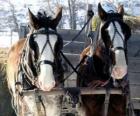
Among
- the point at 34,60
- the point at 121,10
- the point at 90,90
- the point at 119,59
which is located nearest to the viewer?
the point at 119,59

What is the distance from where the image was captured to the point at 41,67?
5.06m

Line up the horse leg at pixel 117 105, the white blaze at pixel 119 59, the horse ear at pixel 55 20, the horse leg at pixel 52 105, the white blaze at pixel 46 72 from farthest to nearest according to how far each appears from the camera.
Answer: the horse leg at pixel 117 105, the horse leg at pixel 52 105, the horse ear at pixel 55 20, the white blaze at pixel 119 59, the white blaze at pixel 46 72

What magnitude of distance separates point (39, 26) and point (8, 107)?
3893mm

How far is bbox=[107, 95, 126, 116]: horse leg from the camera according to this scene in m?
5.79

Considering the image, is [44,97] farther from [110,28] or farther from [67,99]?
[110,28]

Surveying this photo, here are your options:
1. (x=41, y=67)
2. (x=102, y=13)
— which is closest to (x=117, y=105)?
(x=102, y=13)

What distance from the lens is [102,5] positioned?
5.79 meters

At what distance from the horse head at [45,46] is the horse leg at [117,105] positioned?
0.84 metres

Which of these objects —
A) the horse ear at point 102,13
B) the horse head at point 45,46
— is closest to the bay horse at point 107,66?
the horse ear at point 102,13

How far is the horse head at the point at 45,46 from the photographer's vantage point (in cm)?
501

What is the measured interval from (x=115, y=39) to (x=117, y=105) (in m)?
0.94

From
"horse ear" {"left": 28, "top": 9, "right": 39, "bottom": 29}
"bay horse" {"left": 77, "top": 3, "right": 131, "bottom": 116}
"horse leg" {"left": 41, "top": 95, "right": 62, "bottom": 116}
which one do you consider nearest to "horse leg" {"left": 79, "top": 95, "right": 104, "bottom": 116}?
"bay horse" {"left": 77, "top": 3, "right": 131, "bottom": 116}

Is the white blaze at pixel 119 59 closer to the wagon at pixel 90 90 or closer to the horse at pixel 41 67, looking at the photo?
the wagon at pixel 90 90

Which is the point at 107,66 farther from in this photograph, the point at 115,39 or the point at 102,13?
the point at 102,13
